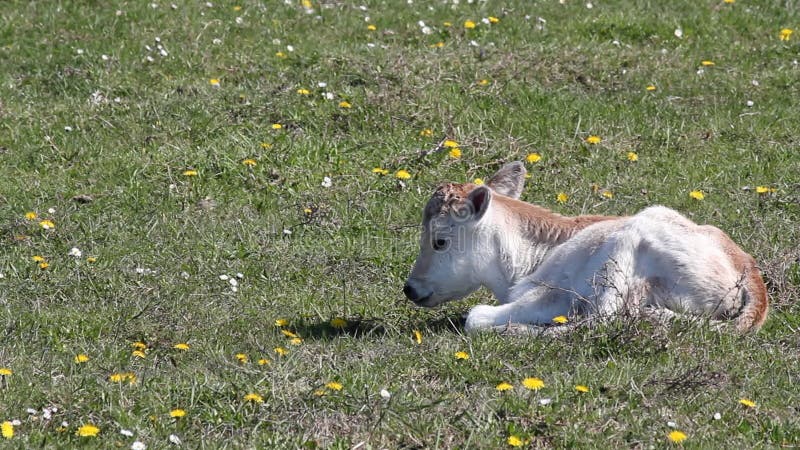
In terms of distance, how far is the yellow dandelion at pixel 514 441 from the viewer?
5844mm

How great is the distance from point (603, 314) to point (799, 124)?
18.6 ft

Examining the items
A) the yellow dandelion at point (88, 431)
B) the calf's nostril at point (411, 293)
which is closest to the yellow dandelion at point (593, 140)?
the calf's nostril at point (411, 293)

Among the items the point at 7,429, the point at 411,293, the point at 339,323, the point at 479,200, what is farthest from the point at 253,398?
the point at 479,200

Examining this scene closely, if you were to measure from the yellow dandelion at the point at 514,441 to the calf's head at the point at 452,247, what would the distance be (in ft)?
7.94

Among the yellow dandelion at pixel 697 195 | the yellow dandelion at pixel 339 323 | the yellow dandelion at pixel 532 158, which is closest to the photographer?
the yellow dandelion at pixel 339 323

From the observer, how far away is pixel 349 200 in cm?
1053

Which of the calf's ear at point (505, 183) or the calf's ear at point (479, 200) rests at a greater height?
the calf's ear at point (479, 200)

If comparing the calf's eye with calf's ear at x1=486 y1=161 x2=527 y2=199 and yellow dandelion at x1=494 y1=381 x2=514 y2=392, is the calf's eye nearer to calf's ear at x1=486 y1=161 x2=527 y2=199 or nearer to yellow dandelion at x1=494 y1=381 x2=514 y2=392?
calf's ear at x1=486 y1=161 x2=527 y2=199

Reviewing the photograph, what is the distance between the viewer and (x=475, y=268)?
330 inches

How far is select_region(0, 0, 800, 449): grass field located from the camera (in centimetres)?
628

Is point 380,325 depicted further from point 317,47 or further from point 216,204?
point 317,47

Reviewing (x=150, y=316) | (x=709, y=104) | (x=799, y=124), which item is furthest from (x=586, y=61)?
(x=150, y=316)

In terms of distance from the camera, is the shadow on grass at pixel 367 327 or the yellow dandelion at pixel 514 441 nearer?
the yellow dandelion at pixel 514 441

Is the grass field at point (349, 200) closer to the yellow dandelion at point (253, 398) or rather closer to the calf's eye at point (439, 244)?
the yellow dandelion at point (253, 398)
